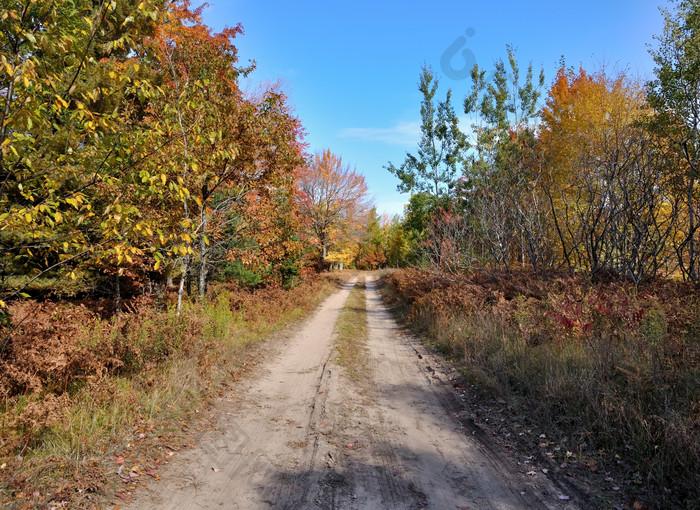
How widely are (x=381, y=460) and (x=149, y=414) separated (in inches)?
116

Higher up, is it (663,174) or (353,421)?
(663,174)

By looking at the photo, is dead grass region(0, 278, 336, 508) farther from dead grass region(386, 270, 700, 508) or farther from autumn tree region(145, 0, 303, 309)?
dead grass region(386, 270, 700, 508)

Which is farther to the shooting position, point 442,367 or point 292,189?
point 292,189

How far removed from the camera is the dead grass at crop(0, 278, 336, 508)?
3.47 metres

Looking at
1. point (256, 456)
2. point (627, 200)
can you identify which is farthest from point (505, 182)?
point (256, 456)

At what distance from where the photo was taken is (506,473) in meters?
4.09

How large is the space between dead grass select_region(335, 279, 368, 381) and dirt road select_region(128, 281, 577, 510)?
99 centimetres

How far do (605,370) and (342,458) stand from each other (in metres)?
3.75

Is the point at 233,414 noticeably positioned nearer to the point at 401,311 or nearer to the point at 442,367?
the point at 442,367

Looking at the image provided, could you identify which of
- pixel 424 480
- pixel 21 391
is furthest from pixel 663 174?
pixel 21 391

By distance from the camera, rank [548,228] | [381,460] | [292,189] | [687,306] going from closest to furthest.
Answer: [381,460]
[687,306]
[292,189]
[548,228]

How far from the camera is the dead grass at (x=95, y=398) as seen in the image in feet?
11.4

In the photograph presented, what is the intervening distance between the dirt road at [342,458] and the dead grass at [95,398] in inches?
18.7

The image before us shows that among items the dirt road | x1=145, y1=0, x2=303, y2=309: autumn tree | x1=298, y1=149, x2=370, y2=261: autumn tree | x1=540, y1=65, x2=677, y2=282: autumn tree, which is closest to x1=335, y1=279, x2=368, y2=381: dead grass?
the dirt road
